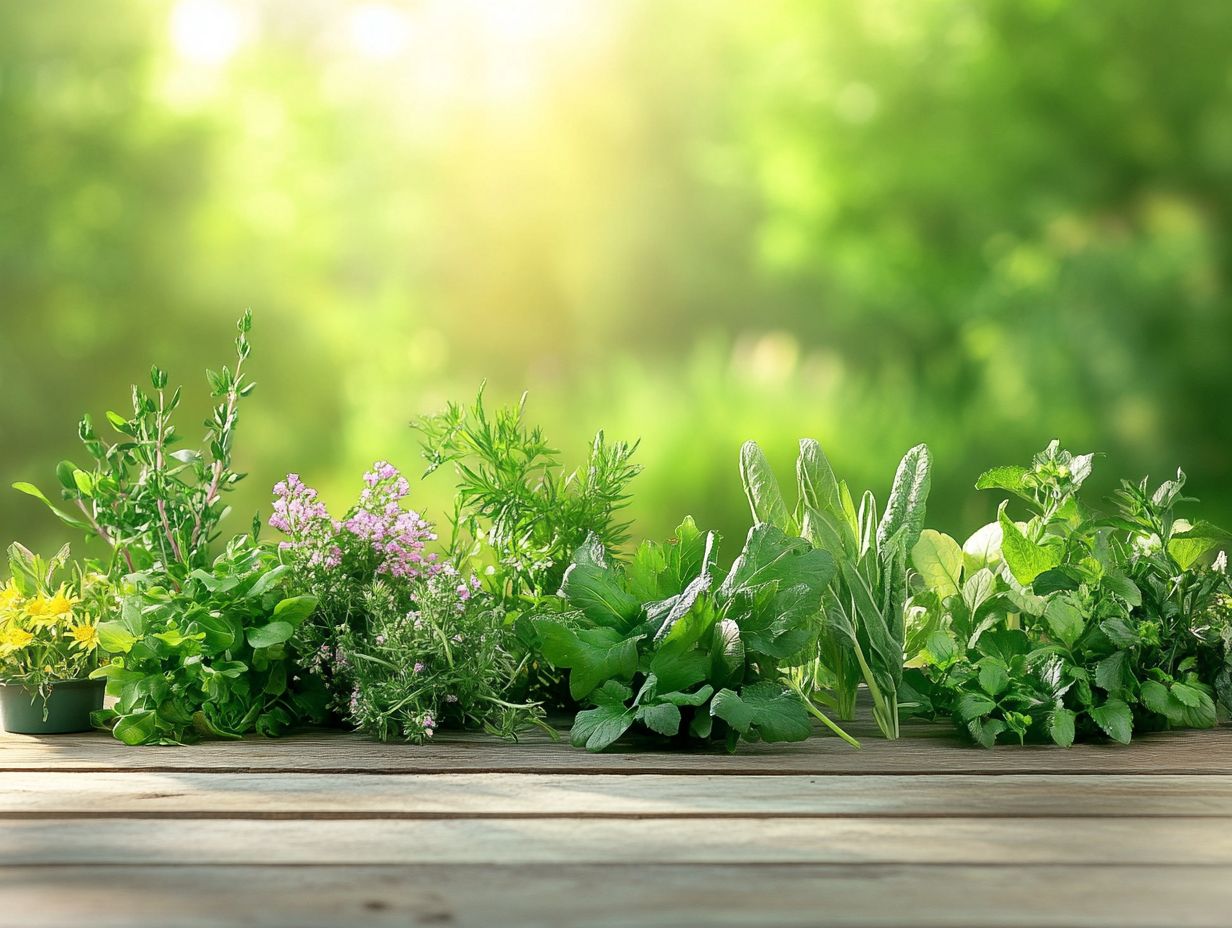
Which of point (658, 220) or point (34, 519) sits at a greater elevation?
point (658, 220)

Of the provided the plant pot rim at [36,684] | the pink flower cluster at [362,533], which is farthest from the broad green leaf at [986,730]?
the plant pot rim at [36,684]

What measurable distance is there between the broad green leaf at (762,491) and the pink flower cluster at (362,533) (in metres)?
0.40

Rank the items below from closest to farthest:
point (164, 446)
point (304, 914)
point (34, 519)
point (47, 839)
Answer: point (304, 914) → point (47, 839) → point (164, 446) → point (34, 519)

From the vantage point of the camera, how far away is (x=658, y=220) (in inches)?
138

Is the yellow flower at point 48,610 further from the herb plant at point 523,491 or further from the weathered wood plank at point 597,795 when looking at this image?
the herb plant at point 523,491

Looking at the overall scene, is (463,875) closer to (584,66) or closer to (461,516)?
(461,516)

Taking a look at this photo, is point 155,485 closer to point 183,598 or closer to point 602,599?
point 183,598

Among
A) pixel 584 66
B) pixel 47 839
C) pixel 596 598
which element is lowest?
pixel 47 839

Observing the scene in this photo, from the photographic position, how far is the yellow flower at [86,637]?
4.47 feet

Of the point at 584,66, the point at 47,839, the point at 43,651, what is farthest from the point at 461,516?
the point at 584,66

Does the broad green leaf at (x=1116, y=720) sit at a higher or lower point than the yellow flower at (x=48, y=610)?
lower

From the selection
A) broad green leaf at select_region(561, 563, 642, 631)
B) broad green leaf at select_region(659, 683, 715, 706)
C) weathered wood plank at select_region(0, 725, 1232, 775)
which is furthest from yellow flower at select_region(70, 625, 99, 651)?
broad green leaf at select_region(659, 683, 715, 706)

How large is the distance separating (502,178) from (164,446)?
234cm

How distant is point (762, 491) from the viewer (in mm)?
1457
